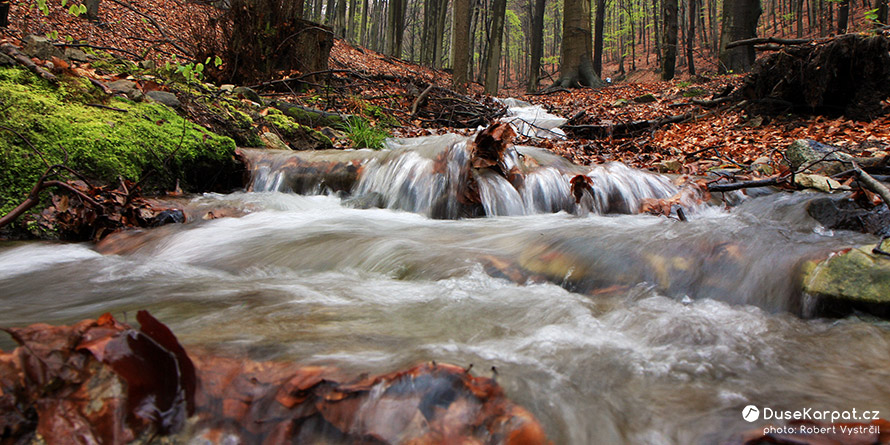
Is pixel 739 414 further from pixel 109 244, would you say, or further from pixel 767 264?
pixel 109 244

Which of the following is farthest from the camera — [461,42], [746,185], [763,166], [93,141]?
[461,42]

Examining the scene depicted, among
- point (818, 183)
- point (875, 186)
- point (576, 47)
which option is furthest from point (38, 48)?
point (576, 47)

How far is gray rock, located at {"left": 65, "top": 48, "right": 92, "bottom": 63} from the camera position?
5598mm

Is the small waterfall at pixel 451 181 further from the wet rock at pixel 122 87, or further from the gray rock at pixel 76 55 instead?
→ the gray rock at pixel 76 55

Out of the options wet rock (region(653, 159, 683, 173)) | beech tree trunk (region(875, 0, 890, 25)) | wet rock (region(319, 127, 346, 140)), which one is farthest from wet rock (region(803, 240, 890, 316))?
beech tree trunk (region(875, 0, 890, 25))

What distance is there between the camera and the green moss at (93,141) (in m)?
3.27

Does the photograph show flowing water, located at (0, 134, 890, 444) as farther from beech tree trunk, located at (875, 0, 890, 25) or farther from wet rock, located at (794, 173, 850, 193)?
beech tree trunk, located at (875, 0, 890, 25)

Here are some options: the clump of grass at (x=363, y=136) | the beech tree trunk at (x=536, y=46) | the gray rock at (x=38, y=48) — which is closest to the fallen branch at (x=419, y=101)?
the clump of grass at (x=363, y=136)

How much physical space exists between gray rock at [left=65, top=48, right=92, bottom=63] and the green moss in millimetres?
1803

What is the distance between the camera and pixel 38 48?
4.84 meters

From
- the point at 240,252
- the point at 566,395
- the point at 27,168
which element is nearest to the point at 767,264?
the point at 566,395

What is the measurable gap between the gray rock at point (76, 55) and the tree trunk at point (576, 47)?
13.9 meters

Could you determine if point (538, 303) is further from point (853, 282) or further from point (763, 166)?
point (763, 166)

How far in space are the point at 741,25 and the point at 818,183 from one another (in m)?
11.5
